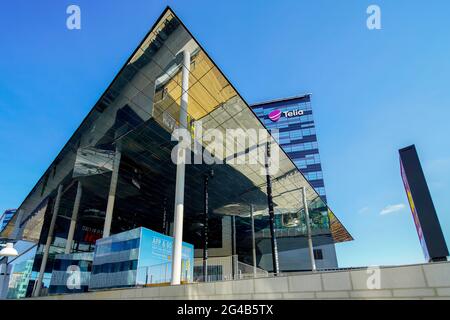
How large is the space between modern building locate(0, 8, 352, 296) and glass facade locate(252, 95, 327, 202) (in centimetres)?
2386

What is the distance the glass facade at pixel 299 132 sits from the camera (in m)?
59.6

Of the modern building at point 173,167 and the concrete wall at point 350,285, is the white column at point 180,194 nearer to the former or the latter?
the modern building at point 173,167

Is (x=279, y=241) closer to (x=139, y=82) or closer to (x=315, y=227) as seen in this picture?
(x=315, y=227)

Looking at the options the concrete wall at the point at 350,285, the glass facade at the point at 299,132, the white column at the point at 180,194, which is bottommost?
the concrete wall at the point at 350,285

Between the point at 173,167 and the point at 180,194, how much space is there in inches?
339

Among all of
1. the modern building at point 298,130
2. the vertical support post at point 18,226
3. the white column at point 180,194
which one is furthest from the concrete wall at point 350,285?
the modern building at point 298,130

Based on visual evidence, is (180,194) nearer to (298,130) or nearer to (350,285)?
(350,285)

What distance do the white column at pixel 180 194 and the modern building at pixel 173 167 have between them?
0.14ft

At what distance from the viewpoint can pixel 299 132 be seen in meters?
65.4

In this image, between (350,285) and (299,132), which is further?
(299,132)

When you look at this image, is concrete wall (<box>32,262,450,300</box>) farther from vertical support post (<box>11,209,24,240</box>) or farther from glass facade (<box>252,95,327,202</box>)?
glass facade (<box>252,95,327,202</box>)

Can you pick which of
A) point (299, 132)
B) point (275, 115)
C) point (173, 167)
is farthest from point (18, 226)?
point (299, 132)

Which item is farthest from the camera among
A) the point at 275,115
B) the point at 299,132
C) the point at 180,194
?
the point at 275,115

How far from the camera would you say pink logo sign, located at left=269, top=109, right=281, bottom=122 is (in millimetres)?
69562
